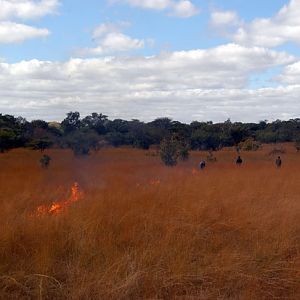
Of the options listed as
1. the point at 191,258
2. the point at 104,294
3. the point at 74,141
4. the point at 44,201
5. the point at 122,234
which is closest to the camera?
the point at 104,294

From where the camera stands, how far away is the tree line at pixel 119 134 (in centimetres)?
2723

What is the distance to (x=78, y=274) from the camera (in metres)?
5.36

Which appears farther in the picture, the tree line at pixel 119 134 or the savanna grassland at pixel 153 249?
the tree line at pixel 119 134

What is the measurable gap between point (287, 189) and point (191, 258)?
19.4ft

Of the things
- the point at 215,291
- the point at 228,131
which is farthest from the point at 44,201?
the point at 228,131

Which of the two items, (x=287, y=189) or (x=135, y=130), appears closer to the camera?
(x=287, y=189)

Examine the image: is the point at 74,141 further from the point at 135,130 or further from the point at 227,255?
the point at 227,255

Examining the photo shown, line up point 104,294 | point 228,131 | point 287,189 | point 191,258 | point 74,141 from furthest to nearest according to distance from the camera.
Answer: point 228,131
point 74,141
point 287,189
point 191,258
point 104,294

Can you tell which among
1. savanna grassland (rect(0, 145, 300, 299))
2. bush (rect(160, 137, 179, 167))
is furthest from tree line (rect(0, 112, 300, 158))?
savanna grassland (rect(0, 145, 300, 299))

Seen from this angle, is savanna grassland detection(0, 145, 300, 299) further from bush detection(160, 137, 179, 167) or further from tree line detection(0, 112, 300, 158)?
tree line detection(0, 112, 300, 158)

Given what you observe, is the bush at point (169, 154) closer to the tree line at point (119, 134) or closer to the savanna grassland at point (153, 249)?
the tree line at point (119, 134)

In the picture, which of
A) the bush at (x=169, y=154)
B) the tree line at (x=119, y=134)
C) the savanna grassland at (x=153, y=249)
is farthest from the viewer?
the tree line at (x=119, y=134)

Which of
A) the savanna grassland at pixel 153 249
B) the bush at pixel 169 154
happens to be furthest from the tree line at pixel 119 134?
the savanna grassland at pixel 153 249

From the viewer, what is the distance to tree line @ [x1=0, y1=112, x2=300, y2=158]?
27.2 metres
